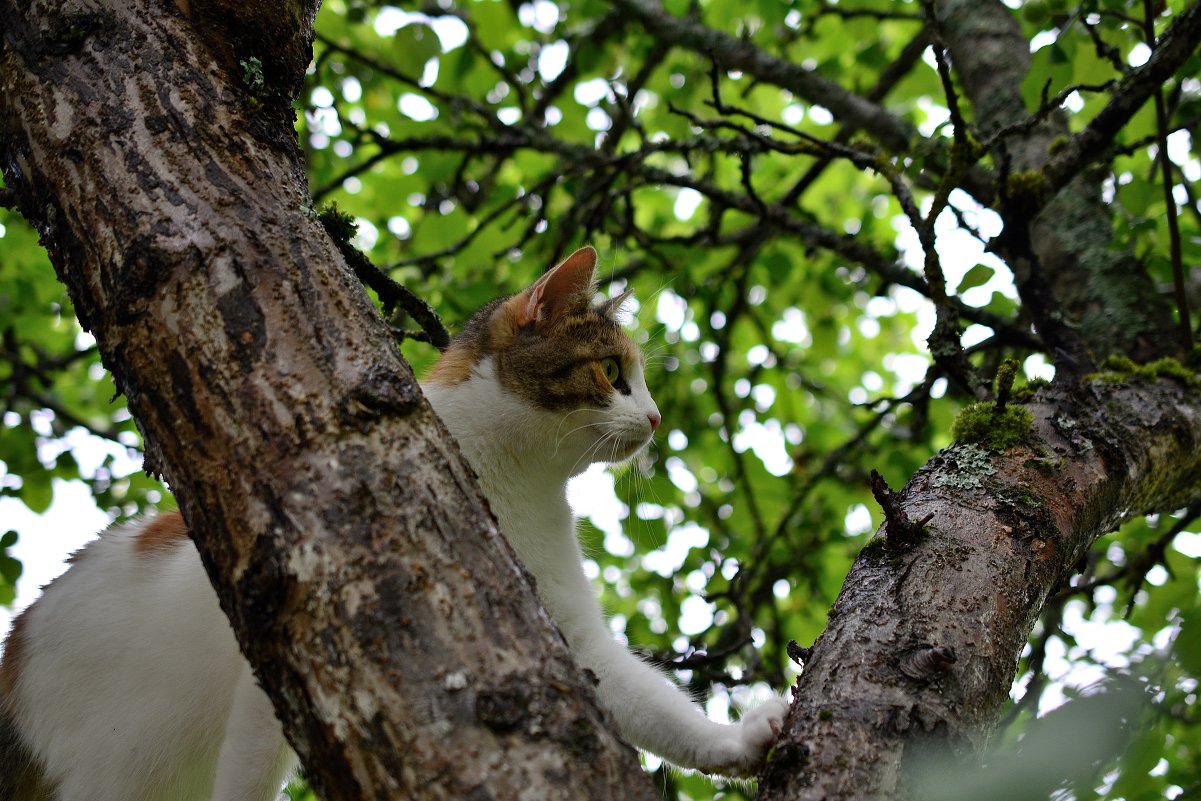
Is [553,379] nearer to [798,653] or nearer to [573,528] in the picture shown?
[573,528]

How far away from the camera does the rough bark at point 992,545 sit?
1455 mm

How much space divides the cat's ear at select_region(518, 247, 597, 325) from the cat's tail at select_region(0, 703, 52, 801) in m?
1.81

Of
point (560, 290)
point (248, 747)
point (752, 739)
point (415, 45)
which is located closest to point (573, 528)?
point (560, 290)

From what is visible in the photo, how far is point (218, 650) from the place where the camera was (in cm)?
221

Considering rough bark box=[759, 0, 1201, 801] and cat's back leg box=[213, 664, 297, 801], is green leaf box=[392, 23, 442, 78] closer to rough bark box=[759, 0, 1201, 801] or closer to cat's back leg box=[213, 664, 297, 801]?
rough bark box=[759, 0, 1201, 801]

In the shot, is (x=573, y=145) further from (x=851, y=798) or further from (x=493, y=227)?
(x=851, y=798)

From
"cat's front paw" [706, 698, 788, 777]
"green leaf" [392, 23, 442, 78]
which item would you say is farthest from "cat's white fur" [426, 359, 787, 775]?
"green leaf" [392, 23, 442, 78]

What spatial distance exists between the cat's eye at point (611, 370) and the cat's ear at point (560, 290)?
0.22 m

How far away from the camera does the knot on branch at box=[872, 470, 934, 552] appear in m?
1.81

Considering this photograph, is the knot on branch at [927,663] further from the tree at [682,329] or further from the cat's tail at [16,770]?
the cat's tail at [16,770]

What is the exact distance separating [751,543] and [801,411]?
0.97 m

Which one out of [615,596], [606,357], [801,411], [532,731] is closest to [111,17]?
[532,731]

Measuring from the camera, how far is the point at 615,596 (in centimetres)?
662

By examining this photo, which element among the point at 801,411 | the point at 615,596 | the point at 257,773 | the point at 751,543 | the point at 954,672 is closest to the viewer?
the point at 954,672
